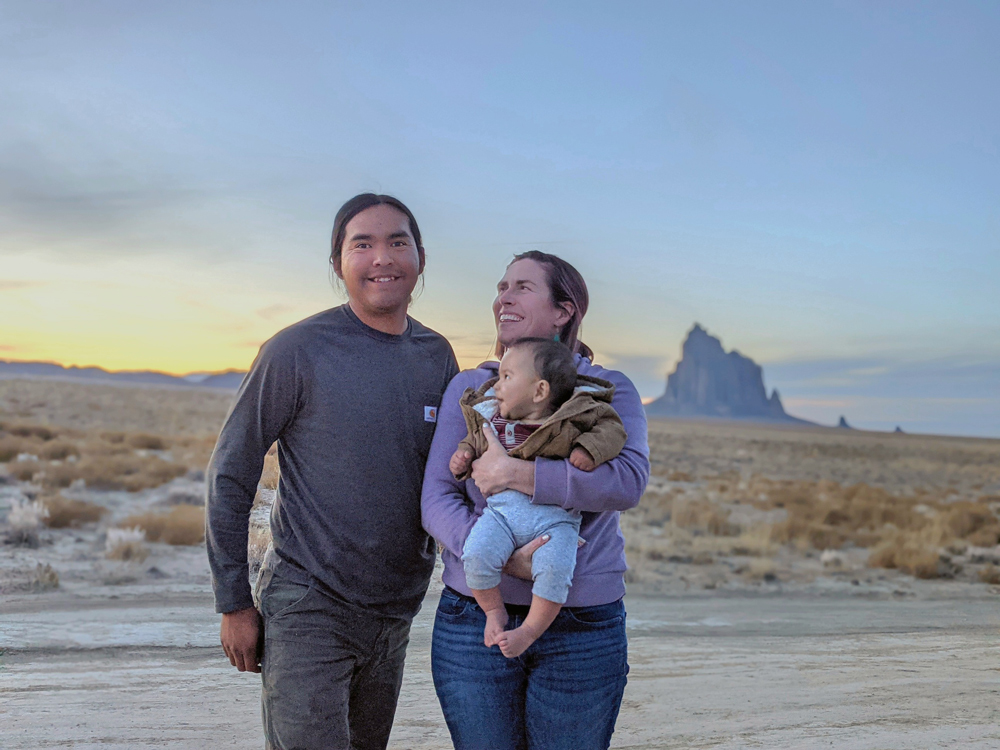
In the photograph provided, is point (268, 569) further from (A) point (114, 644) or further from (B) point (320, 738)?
(A) point (114, 644)

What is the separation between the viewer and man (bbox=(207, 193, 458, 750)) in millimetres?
2814

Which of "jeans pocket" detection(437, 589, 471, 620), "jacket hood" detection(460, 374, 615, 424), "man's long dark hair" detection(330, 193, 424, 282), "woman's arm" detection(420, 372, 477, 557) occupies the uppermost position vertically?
"man's long dark hair" detection(330, 193, 424, 282)

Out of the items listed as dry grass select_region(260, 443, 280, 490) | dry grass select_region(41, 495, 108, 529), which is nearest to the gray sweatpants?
dry grass select_region(260, 443, 280, 490)

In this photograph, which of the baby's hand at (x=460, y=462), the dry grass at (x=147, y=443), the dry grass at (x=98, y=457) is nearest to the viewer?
the baby's hand at (x=460, y=462)

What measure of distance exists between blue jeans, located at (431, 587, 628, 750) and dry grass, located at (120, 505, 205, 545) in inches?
Answer: 405

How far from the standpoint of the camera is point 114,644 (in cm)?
742

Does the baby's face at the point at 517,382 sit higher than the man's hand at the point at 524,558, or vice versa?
the baby's face at the point at 517,382

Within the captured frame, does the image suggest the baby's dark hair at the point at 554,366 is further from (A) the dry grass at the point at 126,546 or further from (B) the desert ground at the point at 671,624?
(A) the dry grass at the point at 126,546

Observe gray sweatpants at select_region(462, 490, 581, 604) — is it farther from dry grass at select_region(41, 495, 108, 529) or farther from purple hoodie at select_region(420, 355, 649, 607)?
dry grass at select_region(41, 495, 108, 529)

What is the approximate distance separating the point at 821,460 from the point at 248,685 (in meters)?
46.2

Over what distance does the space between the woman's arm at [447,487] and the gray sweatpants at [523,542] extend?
63mm

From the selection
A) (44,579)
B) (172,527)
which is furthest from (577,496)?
(172,527)

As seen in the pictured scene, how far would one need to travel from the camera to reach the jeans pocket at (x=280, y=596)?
283 centimetres

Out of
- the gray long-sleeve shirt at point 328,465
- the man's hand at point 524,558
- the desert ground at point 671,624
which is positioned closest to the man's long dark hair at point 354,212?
the gray long-sleeve shirt at point 328,465
